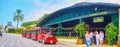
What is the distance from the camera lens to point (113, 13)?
45.8 metres

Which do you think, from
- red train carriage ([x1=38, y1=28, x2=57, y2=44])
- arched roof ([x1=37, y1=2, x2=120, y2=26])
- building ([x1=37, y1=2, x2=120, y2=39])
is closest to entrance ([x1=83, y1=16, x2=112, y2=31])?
building ([x1=37, y1=2, x2=120, y2=39])

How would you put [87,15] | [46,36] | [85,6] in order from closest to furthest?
[46,36], [87,15], [85,6]

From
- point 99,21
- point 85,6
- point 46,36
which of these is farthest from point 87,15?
point 46,36

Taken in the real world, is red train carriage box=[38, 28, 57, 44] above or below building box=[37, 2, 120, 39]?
below

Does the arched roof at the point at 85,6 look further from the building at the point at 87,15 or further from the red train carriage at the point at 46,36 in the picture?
the red train carriage at the point at 46,36

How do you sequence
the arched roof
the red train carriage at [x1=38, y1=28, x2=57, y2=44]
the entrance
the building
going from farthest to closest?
the entrance
the building
the arched roof
the red train carriage at [x1=38, y1=28, x2=57, y2=44]

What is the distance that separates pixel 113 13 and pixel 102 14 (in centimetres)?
405

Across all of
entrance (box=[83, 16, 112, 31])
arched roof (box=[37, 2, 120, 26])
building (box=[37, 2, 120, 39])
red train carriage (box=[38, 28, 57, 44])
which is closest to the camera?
red train carriage (box=[38, 28, 57, 44])

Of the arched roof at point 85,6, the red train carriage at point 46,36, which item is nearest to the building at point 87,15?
the arched roof at point 85,6

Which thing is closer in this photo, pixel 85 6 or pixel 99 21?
pixel 99 21

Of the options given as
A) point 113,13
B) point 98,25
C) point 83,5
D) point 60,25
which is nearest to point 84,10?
point 83,5

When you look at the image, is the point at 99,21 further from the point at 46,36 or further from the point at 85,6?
the point at 46,36

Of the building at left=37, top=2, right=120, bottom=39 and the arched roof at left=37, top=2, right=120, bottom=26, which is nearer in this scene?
the arched roof at left=37, top=2, right=120, bottom=26

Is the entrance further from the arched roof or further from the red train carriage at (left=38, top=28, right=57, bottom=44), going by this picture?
the red train carriage at (left=38, top=28, right=57, bottom=44)
